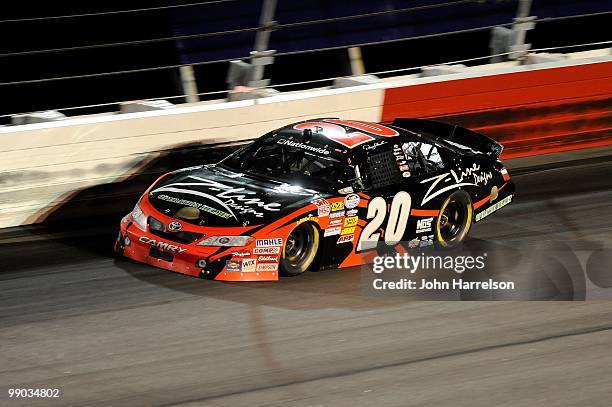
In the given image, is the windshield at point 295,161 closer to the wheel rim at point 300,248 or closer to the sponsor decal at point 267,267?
the wheel rim at point 300,248

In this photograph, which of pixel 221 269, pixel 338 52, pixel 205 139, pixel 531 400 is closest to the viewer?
pixel 531 400

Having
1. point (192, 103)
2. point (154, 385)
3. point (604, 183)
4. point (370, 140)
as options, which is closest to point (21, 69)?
point (192, 103)

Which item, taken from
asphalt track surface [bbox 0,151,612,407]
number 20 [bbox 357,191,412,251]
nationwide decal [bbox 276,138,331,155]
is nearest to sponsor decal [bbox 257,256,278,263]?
asphalt track surface [bbox 0,151,612,407]

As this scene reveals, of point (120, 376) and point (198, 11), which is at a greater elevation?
point (198, 11)

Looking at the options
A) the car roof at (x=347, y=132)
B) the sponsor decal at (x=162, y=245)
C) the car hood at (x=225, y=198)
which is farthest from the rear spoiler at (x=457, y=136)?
the sponsor decal at (x=162, y=245)

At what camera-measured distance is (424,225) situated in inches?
376

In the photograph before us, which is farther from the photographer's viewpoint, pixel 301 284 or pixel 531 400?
pixel 301 284

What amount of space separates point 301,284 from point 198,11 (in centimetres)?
601

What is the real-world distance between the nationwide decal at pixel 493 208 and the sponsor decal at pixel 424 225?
0.78 metres

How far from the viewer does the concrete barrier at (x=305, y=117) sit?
1041 cm

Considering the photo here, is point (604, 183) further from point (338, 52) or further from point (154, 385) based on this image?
point (154, 385)

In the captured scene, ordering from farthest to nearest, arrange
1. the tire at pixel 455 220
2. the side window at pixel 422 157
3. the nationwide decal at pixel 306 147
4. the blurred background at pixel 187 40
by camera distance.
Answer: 1. the blurred background at pixel 187 40
2. the tire at pixel 455 220
3. the side window at pixel 422 157
4. the nationwide decal at pixel 306 147

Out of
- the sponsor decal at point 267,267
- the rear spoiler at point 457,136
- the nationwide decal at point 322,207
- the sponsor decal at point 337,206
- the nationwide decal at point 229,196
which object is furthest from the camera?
the rear spoiler at point 457,136

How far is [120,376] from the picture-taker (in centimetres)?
673
